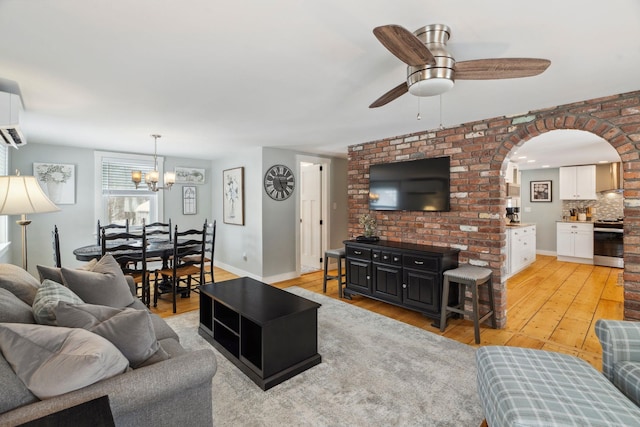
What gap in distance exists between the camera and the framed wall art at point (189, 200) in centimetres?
607

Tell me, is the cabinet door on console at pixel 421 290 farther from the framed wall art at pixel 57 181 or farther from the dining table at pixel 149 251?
the framed wall art at pixel 57 181

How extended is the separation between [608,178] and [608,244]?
147 centimetres

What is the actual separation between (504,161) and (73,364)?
370 centimetres

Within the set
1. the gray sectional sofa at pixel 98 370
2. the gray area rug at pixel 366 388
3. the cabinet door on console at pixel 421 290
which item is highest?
the gray sectional sofa at pixel 98 370

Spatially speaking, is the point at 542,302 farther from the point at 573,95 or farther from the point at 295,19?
the point at 295,19

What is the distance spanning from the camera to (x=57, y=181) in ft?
15.4

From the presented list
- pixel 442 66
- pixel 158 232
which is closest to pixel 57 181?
pixel 158 232

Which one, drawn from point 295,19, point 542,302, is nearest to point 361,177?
point 542,302

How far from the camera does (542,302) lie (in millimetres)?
4074

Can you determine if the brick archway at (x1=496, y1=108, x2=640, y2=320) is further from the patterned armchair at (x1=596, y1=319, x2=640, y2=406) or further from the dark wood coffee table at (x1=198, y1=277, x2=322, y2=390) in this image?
the dark wood coffee table at (x1=198, y1=277, x2=322, y2=390)

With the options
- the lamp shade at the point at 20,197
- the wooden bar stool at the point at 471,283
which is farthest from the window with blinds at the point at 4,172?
the wooden bar stool at the point at 471,283

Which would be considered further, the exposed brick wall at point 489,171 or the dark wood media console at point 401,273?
the dark wood media console at point 401,273

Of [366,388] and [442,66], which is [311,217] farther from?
[442,66]

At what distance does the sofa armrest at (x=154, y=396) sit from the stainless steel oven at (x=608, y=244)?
7619 mm
